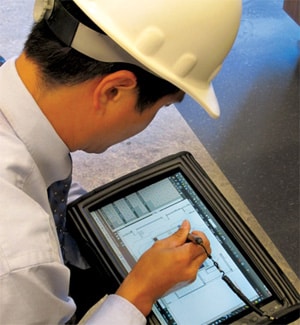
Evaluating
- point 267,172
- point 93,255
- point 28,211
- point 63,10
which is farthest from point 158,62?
point 267,172

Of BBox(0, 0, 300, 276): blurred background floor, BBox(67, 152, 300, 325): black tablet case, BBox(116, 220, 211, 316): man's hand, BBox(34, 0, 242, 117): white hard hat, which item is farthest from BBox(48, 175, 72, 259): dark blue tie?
BBox(0, 0, 300, 276): blurred background floor

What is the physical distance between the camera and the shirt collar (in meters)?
0.81

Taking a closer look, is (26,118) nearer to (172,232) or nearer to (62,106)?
(62,106)

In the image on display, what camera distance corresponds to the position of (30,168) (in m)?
0.80

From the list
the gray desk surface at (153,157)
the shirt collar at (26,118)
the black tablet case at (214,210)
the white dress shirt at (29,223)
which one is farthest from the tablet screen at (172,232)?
the gray desk surface at (153,157)

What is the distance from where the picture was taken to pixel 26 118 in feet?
2.67

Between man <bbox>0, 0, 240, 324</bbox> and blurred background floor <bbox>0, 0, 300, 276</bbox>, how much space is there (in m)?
Answer: 0.67

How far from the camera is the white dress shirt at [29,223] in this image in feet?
2.27

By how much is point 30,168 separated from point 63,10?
216 mm

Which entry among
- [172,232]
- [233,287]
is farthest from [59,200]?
[233,287]

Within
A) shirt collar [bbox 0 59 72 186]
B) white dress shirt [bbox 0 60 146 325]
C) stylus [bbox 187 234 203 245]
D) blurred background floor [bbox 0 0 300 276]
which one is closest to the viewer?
white dress shirt [bbox 0 60 146 325]

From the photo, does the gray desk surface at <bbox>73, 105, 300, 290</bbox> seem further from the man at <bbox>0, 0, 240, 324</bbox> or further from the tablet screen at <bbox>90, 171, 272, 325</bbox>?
the man at <bbox>0, 0, 240, 324</bbox>

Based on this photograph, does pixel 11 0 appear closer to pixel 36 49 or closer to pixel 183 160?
pixel 183 160

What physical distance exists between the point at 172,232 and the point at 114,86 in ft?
1.19
